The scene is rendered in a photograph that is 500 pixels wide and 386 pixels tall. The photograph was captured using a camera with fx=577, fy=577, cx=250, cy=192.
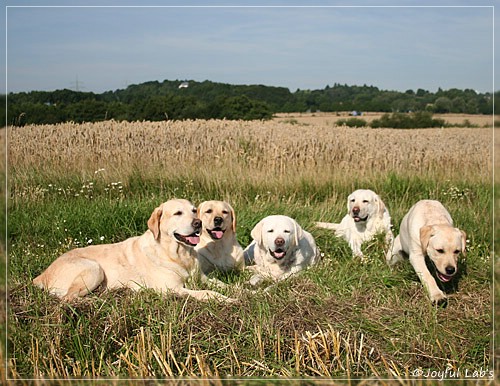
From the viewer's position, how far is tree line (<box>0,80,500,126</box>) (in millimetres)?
13625

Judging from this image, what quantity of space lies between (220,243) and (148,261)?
2.93ft

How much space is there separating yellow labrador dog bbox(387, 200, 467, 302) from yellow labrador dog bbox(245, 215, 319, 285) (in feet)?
3.67

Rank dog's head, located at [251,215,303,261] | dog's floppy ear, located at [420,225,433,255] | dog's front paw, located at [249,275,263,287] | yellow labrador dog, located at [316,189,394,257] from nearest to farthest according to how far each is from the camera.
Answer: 1. dog's floppy ear, located at [420,225,433,255]
2. dog's front paw, located at [249,275,263,287]
3. dog's head, located at [251,215,303,261]
4. yellow labrador dog, located at [316,189,394,257]

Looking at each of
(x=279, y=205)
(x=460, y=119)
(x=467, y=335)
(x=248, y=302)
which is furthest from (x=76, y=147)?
(x=460, y=119)

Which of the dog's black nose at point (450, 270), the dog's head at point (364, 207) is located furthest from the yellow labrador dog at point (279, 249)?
the dog's black nose at point (450, 270)

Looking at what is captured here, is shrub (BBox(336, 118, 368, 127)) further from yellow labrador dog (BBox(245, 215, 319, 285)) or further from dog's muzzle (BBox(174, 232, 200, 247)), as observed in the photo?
dog's muzzle (BBox(174, 232, 200, 247))

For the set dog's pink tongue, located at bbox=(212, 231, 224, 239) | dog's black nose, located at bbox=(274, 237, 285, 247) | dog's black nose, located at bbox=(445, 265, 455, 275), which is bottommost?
dog's black nose, located at bbox=(445, 265, 455, 275)

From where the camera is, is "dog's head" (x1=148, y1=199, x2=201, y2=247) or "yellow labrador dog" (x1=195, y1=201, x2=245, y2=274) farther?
"yellow labrador dog" (x1=195, y1=201, x2=245, y2=274)

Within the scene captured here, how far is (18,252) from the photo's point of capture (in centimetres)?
668

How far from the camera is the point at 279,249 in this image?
6.14 meters

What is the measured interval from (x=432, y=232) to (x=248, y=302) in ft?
6.48

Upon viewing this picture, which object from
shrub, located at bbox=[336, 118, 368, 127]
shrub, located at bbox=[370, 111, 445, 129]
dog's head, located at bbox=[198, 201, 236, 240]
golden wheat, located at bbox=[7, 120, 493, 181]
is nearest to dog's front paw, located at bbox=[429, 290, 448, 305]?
dog's head, located at bbox=[198, 201, 236, 240]

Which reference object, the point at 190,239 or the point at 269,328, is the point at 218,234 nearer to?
the point at 190,239

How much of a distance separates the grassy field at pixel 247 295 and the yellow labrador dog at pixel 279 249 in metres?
0.22
